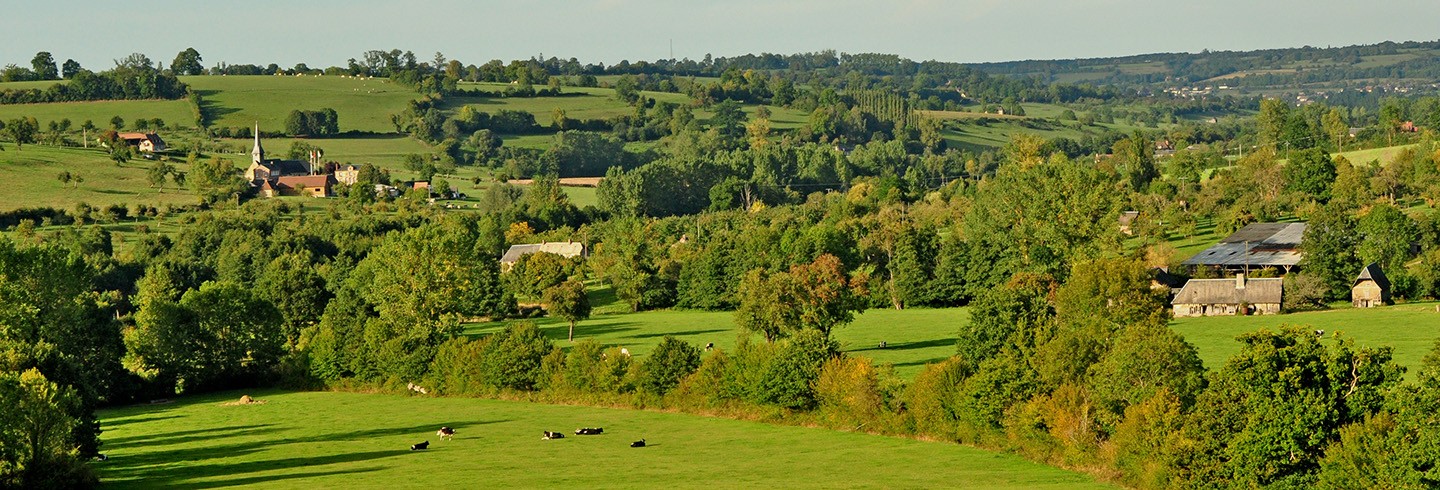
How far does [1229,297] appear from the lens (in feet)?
285

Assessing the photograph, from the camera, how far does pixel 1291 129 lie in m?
157

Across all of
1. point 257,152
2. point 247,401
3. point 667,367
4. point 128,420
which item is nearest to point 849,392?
point 667,367

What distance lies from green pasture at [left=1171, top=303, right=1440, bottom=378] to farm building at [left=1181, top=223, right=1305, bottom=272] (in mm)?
13938

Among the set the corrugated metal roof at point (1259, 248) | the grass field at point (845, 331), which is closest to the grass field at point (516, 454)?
the grass field at point (845, 331)

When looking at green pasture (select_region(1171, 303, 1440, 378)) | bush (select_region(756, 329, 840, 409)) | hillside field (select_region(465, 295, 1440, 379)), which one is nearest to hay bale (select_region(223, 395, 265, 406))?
hillside field (select_region(465, 295, 1440, 379))

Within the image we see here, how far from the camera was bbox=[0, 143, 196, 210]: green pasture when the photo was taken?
14462cm

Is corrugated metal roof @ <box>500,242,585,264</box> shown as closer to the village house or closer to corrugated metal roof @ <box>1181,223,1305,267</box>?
the village house

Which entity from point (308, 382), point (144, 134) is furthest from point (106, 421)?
point (144, 134)

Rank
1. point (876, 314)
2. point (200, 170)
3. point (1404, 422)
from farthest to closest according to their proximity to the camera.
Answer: point (200, 170), point (876, 314), point (1404, 422)

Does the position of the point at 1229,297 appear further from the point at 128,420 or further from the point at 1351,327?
the point at 128,420

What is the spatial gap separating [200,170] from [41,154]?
1881 centimetres

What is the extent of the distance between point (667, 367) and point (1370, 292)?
127 ft

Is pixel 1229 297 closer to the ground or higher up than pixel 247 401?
higher up

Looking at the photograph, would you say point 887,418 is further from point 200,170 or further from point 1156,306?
point 200,170
